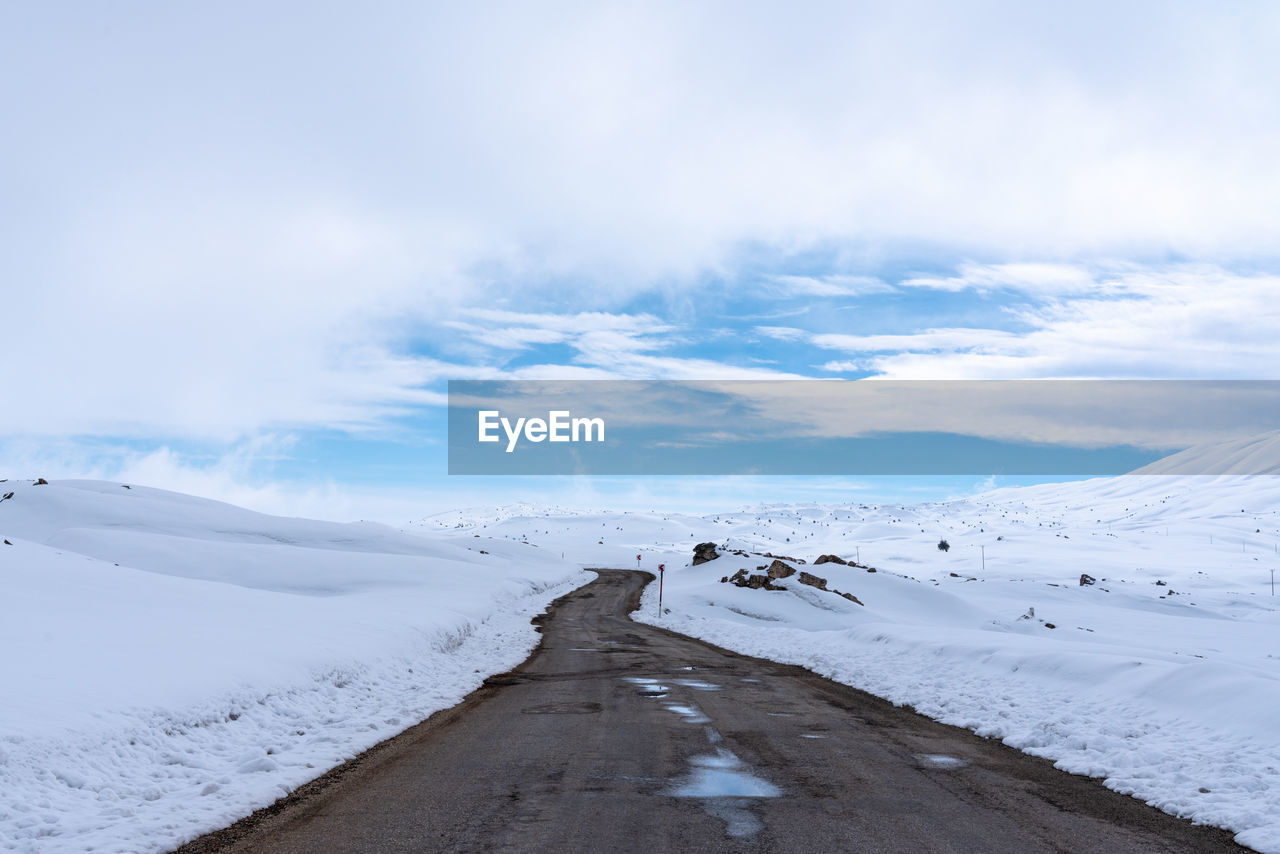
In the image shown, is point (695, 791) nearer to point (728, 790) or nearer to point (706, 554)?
point (728, 790)

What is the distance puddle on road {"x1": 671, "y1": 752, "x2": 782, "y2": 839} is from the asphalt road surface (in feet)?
0.08

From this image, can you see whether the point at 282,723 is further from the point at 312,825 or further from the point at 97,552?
the point at 97,552

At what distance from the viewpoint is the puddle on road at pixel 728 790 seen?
6965mm

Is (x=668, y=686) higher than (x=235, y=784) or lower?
lower

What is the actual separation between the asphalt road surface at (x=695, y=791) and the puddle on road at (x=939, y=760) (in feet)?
0.18

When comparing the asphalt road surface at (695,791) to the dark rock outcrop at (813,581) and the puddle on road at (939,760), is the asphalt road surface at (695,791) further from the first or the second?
the dark rock outcrop at (813,581)

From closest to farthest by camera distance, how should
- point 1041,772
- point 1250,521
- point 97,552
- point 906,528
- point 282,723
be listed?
point 1041,772 → point 282,723 → point 97,552 → point 1250,521 → point 906,528

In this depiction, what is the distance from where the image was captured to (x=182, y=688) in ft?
36.7

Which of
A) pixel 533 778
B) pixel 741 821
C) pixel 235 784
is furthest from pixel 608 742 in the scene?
pixel 235 784

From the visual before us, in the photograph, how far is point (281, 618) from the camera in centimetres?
2012

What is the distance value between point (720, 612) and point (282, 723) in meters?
34.9

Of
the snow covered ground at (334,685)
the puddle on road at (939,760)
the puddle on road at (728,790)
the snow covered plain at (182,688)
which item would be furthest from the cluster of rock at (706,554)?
the puddle on road at (728,790)

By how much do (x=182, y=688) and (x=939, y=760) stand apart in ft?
34.4

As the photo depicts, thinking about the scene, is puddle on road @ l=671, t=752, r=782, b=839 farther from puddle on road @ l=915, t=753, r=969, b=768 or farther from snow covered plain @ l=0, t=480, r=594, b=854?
snow covered plain @ l=0, t=480, r=594, b=854
